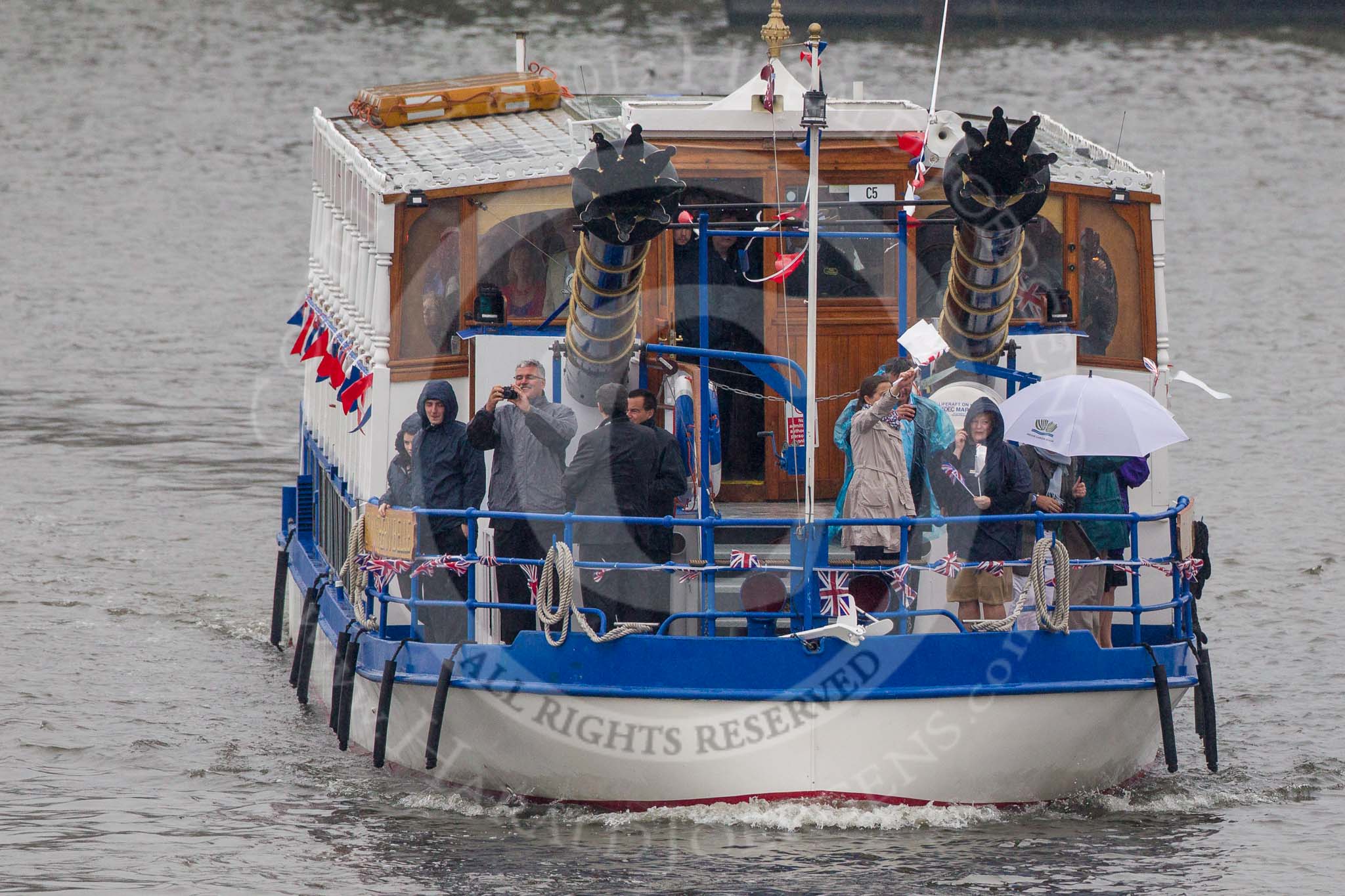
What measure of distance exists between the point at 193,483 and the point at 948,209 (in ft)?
52.1

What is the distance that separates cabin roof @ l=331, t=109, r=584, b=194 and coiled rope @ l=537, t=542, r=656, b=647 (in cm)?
349

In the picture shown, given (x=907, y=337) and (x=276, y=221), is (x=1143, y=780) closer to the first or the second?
(x=907, y=337)

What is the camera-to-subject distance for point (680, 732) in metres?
15.0

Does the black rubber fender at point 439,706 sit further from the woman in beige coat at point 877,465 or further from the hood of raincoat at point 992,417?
the hood of raincoat at point 992,417

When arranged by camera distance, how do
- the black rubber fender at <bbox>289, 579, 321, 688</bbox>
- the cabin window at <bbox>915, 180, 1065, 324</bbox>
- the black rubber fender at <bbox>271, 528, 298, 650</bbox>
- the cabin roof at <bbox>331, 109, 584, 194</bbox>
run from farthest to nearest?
1. the black rubber fender at <bbox>271, 528, 298, 650</bbox>
2. the black rubber fender at <bbox>289, 579, 321, 688</bbox>
3. the cabin window at <bbox>915, 180, 1065, 324</bbox>
4. the cabin roof at <bbox>331, 109, 584, 194</bbox>

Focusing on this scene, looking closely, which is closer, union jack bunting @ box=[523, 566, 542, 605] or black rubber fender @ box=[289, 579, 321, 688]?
union jack bunting @ box=[523, 566, 542, 605]

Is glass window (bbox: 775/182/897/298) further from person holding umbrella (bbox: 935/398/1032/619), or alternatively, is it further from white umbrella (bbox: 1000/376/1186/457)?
white umbrella (bbox: 1000/376/1186/457)

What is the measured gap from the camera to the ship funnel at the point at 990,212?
15.0m

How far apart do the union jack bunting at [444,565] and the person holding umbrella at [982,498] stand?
3.27m

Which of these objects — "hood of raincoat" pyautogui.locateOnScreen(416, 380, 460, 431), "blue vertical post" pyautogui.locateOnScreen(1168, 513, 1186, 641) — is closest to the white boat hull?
"blue vertical post" pyautogui.locateOnScreen(1168, 513, 1186, 641)

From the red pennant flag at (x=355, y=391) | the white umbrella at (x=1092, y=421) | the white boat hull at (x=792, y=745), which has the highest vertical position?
the red pennant flag at (x=355, y=391)

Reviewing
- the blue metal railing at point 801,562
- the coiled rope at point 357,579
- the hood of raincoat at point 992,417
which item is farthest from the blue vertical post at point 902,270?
the coiled rope at point 357,579

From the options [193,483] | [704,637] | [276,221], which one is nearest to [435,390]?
[704,637]

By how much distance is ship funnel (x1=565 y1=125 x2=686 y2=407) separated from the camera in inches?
592
